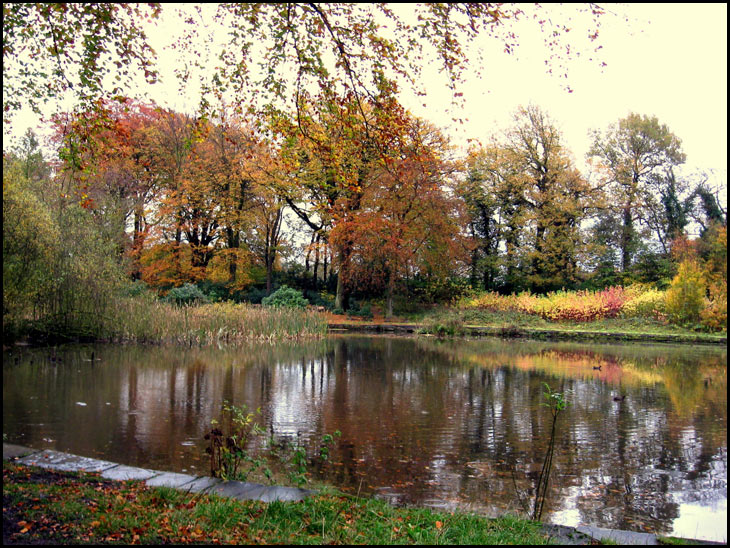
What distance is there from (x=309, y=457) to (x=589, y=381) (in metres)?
7.37

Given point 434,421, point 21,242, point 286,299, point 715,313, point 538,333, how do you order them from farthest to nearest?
point 286,299
point 538,333
point 715,313
point 21,242
point 434,421

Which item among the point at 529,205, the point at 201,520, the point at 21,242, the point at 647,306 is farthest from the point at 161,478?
the point at 529,205

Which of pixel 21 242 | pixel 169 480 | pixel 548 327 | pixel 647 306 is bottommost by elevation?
pixel 169 480

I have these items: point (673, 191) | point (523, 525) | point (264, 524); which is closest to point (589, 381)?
point (523, 525)

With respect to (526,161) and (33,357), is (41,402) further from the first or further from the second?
(526,161)

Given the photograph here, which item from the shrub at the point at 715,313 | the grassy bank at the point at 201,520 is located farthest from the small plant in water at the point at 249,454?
the shrub at the point at 715,313

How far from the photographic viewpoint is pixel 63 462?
438 centimetres

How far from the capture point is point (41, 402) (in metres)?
7.69

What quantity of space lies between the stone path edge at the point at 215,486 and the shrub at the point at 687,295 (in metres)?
20.0

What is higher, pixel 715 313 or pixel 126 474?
pixel 715 313

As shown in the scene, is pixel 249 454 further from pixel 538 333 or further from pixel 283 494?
pixel 538 333

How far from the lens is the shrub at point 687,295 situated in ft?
68.4

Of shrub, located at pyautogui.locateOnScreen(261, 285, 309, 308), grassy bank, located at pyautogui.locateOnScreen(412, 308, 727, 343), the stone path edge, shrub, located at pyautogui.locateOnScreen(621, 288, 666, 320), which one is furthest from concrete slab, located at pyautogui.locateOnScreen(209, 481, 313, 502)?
shrub, located at pyautogui.locateOnScreen(621, 288, 666, 320)

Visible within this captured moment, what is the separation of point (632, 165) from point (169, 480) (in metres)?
32.1
